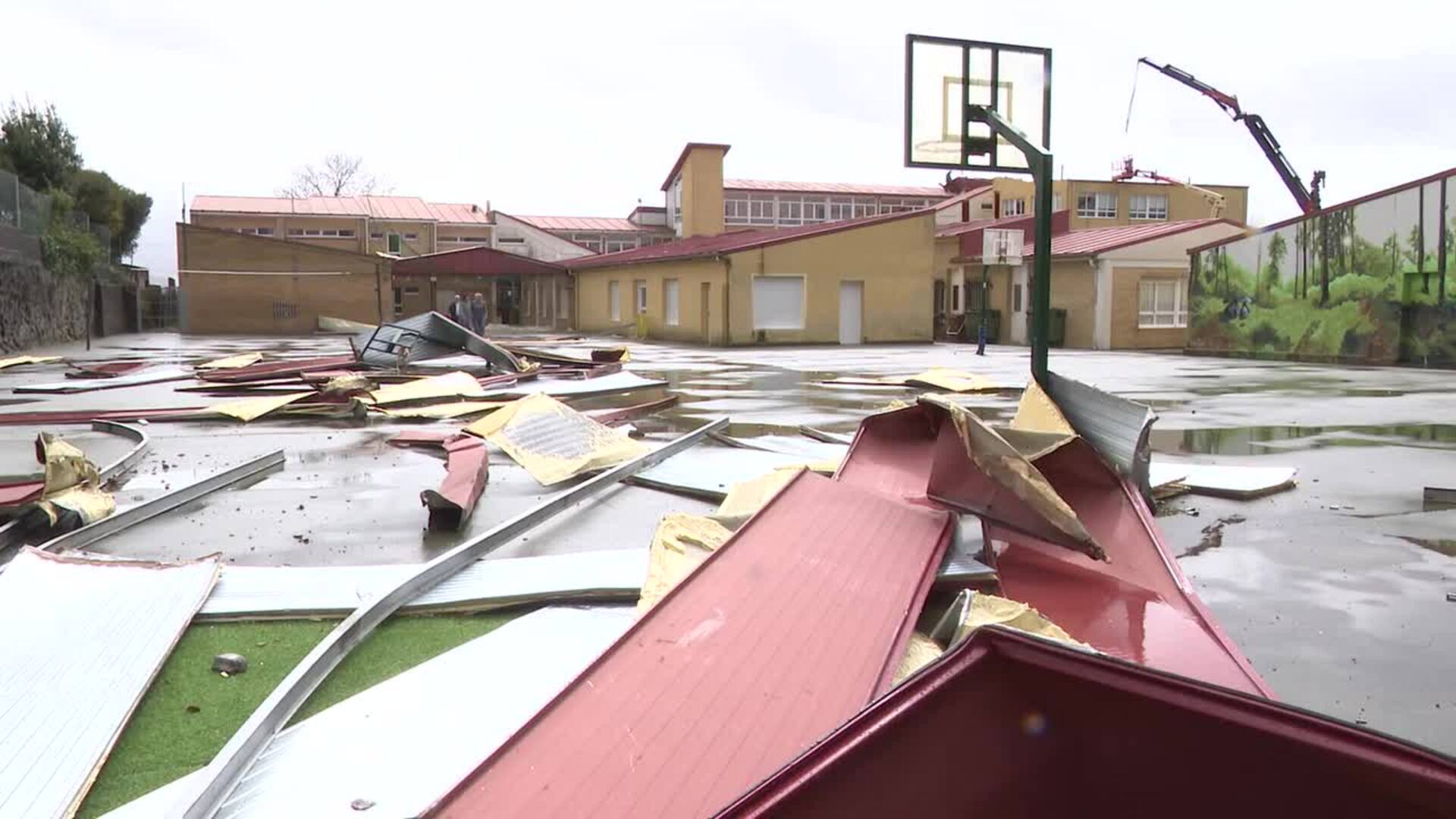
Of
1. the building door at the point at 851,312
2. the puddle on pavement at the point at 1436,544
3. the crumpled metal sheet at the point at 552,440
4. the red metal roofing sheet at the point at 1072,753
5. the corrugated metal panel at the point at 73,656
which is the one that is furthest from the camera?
the building door at the point at 851,312

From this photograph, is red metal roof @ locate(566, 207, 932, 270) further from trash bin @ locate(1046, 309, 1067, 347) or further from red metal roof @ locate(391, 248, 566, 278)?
trash bin @ locate(1046, 309, 1067, 347)

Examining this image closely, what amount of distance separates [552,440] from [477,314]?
67.7ft

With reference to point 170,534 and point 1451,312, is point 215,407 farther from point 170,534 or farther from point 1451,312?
point 1451,312

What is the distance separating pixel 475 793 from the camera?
2.40 meters

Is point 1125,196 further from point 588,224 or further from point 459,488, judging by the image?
point 459,488

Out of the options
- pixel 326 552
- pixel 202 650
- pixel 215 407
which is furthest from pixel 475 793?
pixel 215 407

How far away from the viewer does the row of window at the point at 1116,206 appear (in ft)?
172

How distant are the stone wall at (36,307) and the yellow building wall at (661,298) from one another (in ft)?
57.5

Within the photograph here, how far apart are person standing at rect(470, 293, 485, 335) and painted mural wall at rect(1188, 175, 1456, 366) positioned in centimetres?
1919

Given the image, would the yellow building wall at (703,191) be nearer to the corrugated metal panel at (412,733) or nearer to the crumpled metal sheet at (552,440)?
the crumpled metal sheet at (552,440)

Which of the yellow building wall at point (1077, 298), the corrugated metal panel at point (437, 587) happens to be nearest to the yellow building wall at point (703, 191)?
the yellow building wall at point (1077, 298)

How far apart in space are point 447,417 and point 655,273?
25.6 metres

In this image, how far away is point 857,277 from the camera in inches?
1278

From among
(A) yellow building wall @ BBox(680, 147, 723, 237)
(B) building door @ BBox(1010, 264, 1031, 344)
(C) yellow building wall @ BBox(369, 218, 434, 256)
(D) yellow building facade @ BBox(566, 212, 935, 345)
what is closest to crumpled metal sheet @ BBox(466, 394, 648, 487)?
(D) yellow building facade @ BBox(566, 212, 935, 345)
